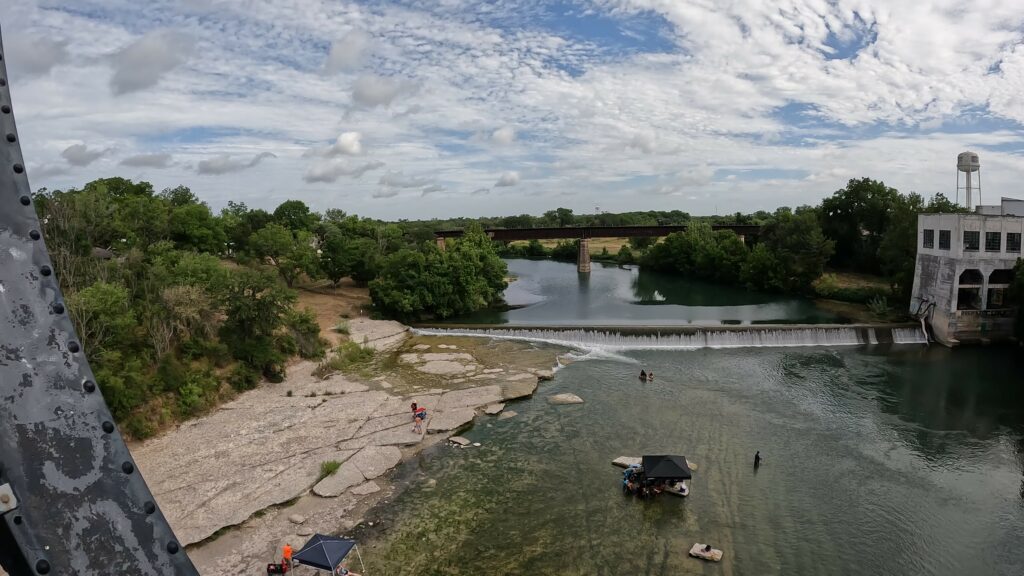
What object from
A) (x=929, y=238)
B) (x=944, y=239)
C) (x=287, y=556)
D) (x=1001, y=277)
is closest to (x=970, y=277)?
(x=1001, y=277)

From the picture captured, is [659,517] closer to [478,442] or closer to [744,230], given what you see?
[478,442]

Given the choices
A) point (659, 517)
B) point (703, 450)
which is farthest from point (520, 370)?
point (659, 517)

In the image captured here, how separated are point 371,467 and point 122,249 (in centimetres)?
3535

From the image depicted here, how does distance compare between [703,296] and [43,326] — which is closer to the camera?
[43,326]

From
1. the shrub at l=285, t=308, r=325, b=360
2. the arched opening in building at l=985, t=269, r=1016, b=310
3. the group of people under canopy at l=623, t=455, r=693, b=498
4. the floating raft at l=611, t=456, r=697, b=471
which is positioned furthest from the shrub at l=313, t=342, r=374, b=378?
the arched opening in building at l=985, t=269, r=1016, b=310

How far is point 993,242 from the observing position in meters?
43.7

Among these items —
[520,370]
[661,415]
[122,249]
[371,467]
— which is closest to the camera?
[371,467]

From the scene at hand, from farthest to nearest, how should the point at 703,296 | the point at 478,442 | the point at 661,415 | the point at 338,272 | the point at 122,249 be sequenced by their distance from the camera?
the point at 703,296 → the point at 338,272 → the point at 122,249 → the point at 661,415 → the point at 478,442

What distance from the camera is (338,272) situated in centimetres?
6281

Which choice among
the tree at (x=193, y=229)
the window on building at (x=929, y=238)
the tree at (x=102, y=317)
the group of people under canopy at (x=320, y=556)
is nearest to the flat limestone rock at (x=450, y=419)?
the group of people under canopy at (x=320, y=556)

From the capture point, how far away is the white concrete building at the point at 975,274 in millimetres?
43500

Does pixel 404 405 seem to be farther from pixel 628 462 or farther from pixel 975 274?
pixel 975 274

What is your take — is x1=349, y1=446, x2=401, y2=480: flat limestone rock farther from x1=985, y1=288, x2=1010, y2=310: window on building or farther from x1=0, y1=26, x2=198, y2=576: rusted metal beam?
x1=985, y1=288, x2=1010, y2=310: window on building

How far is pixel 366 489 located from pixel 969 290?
48.7 meters
